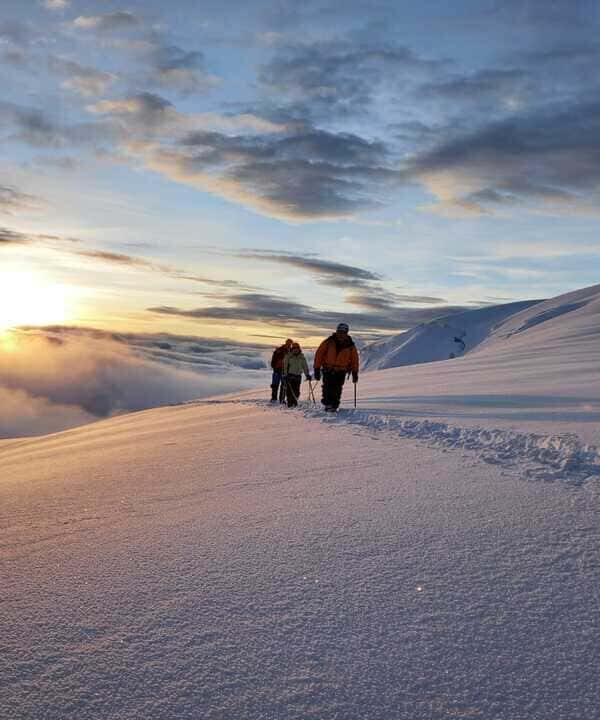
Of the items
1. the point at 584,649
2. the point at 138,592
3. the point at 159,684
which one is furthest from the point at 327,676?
the point at 138,592

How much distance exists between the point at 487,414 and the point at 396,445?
9.27 feet

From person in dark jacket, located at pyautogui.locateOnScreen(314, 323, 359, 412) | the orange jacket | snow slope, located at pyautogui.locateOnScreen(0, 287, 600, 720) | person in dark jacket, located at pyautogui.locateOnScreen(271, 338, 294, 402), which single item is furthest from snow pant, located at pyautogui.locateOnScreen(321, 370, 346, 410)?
snow slope, located at pyautogui.locateOnScreen(0, 287, 600, 720)

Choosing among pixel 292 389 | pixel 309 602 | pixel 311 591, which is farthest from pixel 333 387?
pixel 309 602

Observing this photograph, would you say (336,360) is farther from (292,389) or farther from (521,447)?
(521,447)

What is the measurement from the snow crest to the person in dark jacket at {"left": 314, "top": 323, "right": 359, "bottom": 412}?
382cm

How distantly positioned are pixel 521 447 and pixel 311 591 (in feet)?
14.5

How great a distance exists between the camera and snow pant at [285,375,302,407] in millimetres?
16203

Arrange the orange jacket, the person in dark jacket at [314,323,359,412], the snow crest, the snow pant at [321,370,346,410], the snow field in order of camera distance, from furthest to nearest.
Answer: the orange jacket < the person in dark jacket at [314,323,359,412] < the snow pant at [321,370,346,410] < the snow crest < the snow field

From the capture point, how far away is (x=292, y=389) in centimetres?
1669

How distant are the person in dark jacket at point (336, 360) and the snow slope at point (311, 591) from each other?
23.0 ft

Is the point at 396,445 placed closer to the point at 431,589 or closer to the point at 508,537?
the point at 508,537

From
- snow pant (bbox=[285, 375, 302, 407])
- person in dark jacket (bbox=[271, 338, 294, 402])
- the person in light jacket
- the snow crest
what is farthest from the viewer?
person in dark jacket (bbox=[271, 338, 294, 402])

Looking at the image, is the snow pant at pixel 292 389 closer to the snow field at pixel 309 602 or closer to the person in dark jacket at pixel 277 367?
the person in dark jacket at pixel 277 367

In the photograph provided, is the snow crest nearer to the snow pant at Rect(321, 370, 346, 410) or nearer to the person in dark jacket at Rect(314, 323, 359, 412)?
the snow pant at Rect(321, 370, 346, 410)
